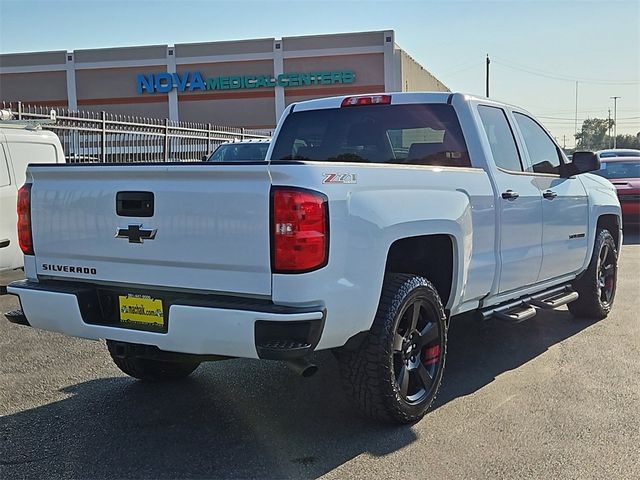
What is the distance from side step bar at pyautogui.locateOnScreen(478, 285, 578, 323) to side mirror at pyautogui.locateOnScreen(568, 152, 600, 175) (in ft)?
3.49

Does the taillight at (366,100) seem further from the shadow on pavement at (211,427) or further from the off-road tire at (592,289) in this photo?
the off-road tire at (592,289)

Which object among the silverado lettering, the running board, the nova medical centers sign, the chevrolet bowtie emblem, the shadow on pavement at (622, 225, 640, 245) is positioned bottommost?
the shadow on pavement at (622, 225, 640, 245)

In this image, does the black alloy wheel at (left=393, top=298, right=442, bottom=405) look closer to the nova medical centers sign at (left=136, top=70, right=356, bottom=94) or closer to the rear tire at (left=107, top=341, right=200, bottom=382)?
the rear tire at (left=107, top=341, right=200, bottom=382)

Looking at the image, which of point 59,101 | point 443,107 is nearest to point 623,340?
point 443,107

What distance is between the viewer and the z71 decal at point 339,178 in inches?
139

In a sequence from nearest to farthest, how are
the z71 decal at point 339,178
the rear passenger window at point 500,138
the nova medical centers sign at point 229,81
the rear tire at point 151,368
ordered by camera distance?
1. the z71 decal at point 339,178
2. the rear tire at point 151,368
3. the rear passenger window at point 500,138
4. the nova medical centers sign at point 229,81

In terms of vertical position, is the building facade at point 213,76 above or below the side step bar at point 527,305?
above

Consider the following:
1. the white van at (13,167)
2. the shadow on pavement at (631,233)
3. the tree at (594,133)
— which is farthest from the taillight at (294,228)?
the tree at (594,133)

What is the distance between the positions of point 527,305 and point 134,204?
3.28 m

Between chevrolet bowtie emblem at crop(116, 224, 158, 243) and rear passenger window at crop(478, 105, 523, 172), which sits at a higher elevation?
rear passenger window at crop(478, 105, 523, 172)

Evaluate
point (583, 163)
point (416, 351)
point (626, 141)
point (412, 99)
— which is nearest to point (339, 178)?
point (416, 351)

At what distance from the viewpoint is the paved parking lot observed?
12.2 feet

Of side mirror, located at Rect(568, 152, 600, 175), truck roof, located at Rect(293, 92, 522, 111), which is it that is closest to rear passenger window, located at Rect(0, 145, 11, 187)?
truck roof, located at Rect(293, 92, 522, 111)

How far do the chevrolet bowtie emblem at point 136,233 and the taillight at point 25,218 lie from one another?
2.41 ft
